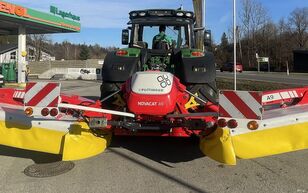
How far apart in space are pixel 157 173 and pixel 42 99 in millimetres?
A: 1852

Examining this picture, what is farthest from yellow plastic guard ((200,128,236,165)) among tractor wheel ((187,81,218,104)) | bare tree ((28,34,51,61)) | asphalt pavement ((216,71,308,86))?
bare tree ((28,34,51,61))

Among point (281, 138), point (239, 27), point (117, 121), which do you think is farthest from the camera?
point (239, 27)

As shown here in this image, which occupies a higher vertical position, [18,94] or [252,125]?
[18,94]

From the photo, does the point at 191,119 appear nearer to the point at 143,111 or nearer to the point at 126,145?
the point at 143,111

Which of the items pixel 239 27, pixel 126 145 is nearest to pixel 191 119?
pixel 126 145

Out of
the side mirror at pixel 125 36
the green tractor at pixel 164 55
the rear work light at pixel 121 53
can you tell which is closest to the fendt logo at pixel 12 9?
the side mirror at pixel 125 36

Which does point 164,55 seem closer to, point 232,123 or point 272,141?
point 232,123

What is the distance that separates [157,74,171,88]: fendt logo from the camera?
19.2ft

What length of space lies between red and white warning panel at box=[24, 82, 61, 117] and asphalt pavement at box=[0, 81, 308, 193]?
2.77 ft

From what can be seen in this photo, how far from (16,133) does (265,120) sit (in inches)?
132

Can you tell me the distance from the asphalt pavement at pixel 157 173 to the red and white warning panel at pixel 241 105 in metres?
0.82

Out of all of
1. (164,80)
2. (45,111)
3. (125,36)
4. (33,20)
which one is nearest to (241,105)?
(164,80)

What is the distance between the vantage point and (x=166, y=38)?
877cm

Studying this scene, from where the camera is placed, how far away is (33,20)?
3194 cm
